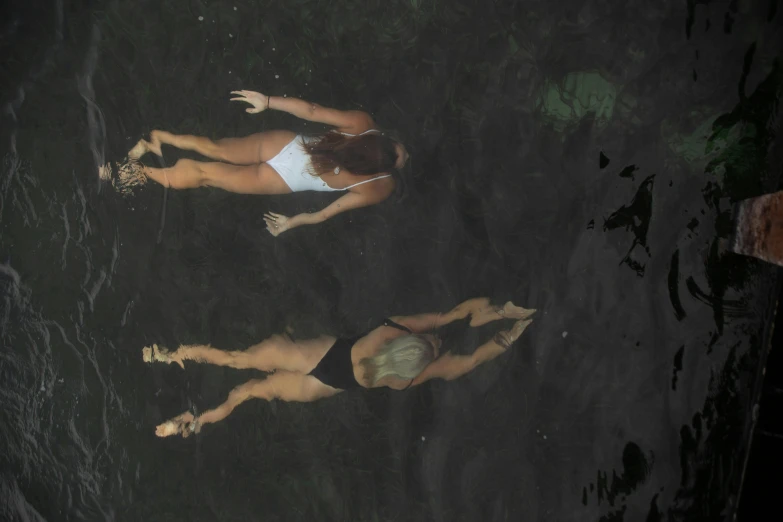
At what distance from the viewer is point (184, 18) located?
9.21ft

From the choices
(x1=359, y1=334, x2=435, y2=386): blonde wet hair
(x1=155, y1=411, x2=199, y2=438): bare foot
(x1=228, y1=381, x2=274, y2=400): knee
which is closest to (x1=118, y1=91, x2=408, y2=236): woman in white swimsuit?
(x1=359, y1=334, x2=435, y2=386): blonde wet hair

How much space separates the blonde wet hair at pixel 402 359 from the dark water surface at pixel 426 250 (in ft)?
0.42

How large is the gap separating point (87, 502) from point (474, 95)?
2998 millimetres

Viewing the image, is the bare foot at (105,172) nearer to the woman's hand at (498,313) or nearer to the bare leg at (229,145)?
the bare leg at (229,145)

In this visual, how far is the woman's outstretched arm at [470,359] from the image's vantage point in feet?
8.90

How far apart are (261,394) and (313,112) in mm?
1429

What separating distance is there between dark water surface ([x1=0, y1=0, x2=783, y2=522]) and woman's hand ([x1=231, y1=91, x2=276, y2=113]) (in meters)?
0.04

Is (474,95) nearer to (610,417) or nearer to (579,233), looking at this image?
(579,233)

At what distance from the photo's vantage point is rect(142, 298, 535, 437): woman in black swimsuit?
2.73m

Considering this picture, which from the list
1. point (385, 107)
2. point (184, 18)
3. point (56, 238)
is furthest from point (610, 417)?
point (56, 238)

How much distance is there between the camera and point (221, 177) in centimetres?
287

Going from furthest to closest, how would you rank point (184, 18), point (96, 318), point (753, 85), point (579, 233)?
point (96, 318), point (184, 18), point (579, 233), point (753, 85)

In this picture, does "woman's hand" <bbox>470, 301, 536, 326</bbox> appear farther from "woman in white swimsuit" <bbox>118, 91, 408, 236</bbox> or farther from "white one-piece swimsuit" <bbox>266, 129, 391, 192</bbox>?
"white one-piece swimsuit" <bbox>266, 129, 391, 192</bbox>

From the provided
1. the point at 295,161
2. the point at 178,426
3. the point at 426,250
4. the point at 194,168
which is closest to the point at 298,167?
the point at 295,161
